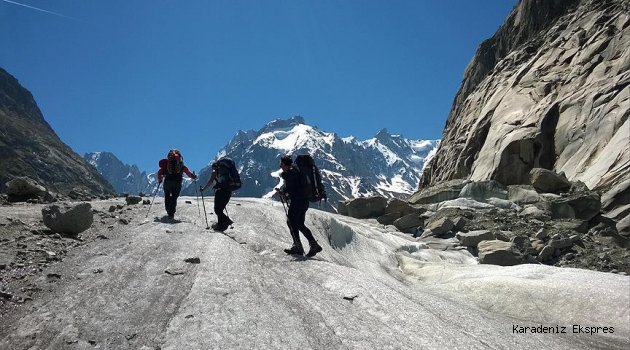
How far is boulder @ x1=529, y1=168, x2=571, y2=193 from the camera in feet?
106

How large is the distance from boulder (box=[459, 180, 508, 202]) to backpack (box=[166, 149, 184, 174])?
26.2 meters

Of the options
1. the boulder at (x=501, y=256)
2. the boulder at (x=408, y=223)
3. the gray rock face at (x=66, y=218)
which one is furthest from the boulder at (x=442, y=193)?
the gray rock face at (x=66, y=218)

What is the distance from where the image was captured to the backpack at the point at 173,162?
17094 mm

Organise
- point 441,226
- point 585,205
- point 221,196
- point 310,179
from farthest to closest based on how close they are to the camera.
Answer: point 585,205 → point 441,226 → point 221,196 → point 310,179

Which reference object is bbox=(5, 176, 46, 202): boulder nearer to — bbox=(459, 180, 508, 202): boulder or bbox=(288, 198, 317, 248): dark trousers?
bbox=(288, 198, 317, 248): dark trousers

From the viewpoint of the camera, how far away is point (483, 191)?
120 ft

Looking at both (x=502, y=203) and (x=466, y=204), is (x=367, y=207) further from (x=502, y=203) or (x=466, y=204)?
(x=502, y=203)

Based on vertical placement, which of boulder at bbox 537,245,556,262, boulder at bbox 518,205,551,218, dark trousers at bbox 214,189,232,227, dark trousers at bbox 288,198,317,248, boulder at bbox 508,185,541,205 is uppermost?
boulder at bbox 508,185,541,205

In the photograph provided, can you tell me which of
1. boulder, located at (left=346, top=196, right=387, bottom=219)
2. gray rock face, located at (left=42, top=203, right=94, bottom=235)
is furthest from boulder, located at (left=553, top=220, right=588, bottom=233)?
gray rock face, located at (left=42, top=203, right=94, bottom=235)

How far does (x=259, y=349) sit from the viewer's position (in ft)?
20.5

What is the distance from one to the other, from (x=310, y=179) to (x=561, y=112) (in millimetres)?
37686

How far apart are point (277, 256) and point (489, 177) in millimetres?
35240

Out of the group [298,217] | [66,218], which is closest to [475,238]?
[298,217]

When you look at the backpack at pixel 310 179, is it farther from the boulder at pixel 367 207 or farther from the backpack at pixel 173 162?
the boulder at pixel 367 207
